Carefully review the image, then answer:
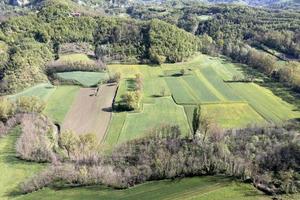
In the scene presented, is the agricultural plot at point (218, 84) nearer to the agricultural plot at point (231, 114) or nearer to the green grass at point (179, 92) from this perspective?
the agricultural plot at point (231, 114)

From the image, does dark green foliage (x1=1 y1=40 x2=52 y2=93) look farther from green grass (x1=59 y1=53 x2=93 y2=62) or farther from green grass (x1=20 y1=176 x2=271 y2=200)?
green grass (x1=20 y1=176 x2=271 y2=200)

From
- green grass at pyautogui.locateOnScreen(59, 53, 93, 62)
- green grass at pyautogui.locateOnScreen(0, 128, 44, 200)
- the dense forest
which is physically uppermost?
the dense forest

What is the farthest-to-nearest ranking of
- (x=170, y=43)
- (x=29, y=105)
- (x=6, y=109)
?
(x=170, y=43) → (x=29, y=105) → (x=6, y=109)

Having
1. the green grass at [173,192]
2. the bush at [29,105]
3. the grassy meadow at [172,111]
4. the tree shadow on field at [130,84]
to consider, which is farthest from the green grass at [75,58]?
the green grass at [173,192]

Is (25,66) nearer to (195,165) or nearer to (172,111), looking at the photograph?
(172,111)

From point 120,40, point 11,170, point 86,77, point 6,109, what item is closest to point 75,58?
point 86,77

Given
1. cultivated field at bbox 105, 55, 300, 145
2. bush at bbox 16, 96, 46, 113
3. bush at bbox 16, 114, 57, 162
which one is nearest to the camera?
bush at bbox 16, 114, 57, 162

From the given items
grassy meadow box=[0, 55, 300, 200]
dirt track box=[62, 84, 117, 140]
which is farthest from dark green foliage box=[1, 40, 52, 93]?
dirt track box=[62, 84, 117, 140]
